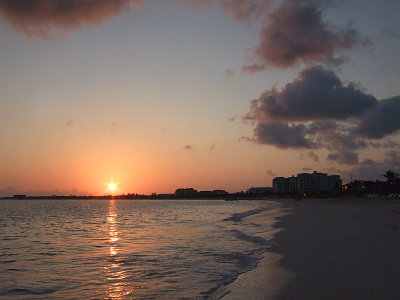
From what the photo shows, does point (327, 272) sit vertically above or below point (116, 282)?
above

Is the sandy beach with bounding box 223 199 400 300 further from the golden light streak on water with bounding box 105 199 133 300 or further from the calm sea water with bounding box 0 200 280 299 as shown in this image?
the golden light streak on water with bounding box 105 199 133 300

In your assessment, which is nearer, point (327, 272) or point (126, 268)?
point (327, 272)

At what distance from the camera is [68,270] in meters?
14.4

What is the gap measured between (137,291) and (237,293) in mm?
3070

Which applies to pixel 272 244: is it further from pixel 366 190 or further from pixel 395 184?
pixel 366 190

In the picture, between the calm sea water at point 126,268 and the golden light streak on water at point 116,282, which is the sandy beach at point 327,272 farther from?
the golden light streak on water at point 116,282

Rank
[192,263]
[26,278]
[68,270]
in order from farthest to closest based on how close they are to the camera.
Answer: [192,263], [68,270], [26,278]

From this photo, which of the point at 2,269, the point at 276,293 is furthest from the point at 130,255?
the point at 276,293

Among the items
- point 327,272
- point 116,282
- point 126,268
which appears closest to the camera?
point 327,272

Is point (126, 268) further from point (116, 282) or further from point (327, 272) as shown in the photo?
point (327, 272)

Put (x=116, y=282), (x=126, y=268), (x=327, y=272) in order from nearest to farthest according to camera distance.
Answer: (x=327, y=272), (x=116, y=282), (x=126, y=268)

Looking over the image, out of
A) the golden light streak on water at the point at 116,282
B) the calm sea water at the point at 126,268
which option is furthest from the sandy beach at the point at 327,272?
the golden light streak on water at the point at 116,282

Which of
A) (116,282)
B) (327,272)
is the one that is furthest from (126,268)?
(327,272)

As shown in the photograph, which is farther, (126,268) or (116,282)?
(126,268)
